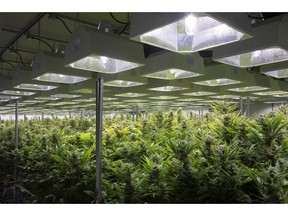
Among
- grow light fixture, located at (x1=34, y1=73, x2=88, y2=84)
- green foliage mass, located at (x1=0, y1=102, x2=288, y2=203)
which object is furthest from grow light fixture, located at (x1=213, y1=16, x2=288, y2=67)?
grow light fixture, located at (x1=34, y1=73, x2=88, y2=84)

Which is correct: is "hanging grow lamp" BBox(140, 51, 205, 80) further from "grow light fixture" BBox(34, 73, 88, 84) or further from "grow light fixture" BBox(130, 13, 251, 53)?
"grow light fixture" BBox(34, 73, 88, 84)

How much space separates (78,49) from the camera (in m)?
1.12

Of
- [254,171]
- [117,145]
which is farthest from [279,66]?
[117,145]

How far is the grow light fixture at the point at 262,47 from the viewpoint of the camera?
1013 mm

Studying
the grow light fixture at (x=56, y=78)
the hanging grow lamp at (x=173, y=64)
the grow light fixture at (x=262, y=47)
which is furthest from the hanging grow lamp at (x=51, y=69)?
the grow light fixture at (x=262, y=47)

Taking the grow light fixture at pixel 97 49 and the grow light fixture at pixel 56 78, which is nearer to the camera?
the grow light fixture at pixel 97 49

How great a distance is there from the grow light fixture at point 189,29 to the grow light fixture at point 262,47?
0.19 metres

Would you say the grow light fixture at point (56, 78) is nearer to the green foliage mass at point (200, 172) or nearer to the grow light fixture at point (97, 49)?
the grow light fixture at point (97, 49)

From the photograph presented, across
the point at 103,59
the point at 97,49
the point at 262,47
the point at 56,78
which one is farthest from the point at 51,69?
the point at 262,47

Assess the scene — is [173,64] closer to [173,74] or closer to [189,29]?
[173,74]

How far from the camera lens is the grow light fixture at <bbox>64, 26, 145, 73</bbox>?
3.46 feet

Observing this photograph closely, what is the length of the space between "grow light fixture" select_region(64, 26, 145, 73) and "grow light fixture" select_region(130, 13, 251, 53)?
20cm

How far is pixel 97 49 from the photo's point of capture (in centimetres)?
104
